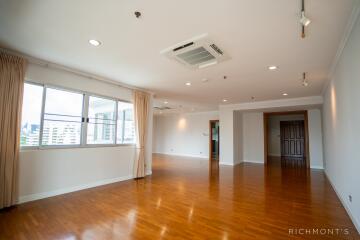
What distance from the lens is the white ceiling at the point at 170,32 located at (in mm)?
1964

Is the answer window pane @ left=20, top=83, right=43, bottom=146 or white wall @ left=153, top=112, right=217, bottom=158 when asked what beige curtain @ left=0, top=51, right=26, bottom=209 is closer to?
window pane @ left=20, top=83, right=43, bottom=146

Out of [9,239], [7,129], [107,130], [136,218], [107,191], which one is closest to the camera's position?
[9,239]

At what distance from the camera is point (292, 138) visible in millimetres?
11031

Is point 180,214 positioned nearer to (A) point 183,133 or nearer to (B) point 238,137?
(B) point 238,137

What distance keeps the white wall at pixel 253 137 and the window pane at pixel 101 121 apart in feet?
21.2

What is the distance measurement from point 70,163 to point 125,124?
66.9 inches

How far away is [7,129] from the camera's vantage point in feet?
9.73

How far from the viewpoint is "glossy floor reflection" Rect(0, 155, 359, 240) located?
89.4 inches

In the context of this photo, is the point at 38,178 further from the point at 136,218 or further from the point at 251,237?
the point at 251,237

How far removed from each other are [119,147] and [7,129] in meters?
2.31

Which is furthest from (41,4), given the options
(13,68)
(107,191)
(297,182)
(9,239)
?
(297,182)

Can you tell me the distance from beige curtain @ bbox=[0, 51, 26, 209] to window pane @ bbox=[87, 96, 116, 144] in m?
1.36

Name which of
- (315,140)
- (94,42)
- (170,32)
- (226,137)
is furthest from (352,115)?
(315,140)

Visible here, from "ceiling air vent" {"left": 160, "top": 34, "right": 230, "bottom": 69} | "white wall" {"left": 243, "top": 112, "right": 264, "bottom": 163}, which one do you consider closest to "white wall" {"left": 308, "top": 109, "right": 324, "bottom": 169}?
"white wall" {"left": 243, "top": 112, "right": 264, "bottom": 163}
